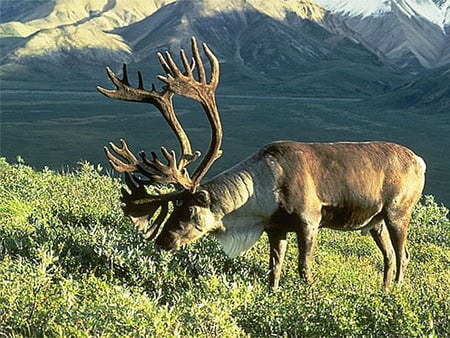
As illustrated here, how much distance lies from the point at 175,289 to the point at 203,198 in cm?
118

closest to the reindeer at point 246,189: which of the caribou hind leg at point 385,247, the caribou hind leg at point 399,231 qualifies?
the caribou hind leg at point 399,231

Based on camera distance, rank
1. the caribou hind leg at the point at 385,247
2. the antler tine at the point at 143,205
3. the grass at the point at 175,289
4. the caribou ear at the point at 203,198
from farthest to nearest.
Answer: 1. the caribou hind leg at the point at 385,247
2. the antler tine at the point at 143,205
3. the caribou ear at the point at 203,198
4. the grass at the point at 175,289

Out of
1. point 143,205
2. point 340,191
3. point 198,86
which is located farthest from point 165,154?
point 340,191

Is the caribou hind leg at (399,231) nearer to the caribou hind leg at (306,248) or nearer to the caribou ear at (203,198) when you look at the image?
the caribou hind leg at (306,248)

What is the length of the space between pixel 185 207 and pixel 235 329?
260cm

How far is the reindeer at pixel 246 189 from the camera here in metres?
7.62

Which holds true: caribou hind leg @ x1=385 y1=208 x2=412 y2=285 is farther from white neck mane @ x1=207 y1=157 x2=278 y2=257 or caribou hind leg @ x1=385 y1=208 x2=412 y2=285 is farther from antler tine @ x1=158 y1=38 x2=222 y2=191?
antler tine @ x1=158 y1=38 x2=222 y2=191

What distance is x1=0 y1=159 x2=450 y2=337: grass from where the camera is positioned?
5.19m

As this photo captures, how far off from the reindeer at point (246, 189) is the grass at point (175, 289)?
0.38m

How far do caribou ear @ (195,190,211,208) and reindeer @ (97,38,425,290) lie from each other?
0.01 metres

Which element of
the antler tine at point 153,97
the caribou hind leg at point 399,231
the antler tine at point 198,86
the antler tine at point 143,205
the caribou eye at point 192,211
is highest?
the antler tine at point 198,86

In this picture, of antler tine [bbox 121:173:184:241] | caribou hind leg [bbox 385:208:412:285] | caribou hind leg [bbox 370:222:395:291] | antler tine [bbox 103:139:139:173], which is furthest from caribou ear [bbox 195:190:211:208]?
caribou hind leg [bbox 370:222:395:291]

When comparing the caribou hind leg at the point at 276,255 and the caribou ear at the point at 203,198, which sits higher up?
the caribou ear at the point at 203,198

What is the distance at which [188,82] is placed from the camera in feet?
25.2
